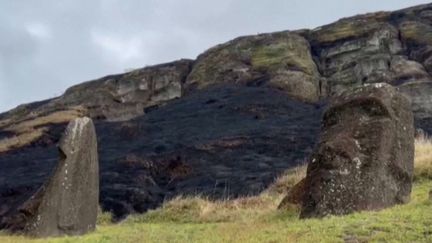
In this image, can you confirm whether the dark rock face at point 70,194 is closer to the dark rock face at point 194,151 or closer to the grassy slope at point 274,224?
the grassy slope at point 274,224

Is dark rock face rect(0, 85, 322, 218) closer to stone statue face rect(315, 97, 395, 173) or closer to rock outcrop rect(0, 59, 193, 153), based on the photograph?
rock outcrop rect(0, 59, 193, 153)

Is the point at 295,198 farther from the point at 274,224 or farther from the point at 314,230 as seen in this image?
the point at 314,230

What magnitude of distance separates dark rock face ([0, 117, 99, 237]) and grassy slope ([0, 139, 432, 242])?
1072 mm

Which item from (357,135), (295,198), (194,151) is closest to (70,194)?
(295,198)

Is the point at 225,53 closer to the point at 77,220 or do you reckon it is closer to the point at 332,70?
the point at 332,70

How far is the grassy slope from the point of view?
42.0 feet

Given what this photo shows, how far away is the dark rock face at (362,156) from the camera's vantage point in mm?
16453

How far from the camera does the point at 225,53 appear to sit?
71.0 meters

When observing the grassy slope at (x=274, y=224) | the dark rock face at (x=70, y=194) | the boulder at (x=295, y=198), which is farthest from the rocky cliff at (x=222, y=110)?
the boulder at (x=295, y=198)

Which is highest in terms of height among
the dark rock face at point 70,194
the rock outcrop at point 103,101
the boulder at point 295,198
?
the rock outcrop at point 103,101

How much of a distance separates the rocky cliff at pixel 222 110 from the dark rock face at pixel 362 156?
37.9 ft

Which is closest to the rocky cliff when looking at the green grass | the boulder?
the boulder

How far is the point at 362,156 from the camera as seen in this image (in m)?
16.9

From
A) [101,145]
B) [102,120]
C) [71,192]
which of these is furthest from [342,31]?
[71,192]
